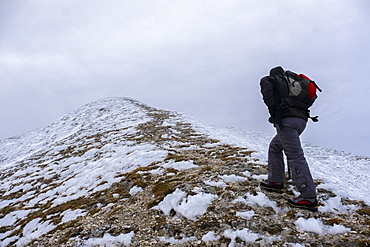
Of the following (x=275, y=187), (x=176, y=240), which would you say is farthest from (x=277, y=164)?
(x=176, y=240)

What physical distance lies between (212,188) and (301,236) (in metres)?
3.27

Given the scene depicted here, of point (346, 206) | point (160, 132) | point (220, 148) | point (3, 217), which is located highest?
point (160, 132)

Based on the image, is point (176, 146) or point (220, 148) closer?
point (220, 148)

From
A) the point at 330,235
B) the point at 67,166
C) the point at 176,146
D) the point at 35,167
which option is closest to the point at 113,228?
the point at 330,235

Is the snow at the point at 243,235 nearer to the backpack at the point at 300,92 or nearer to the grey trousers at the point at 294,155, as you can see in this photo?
the grey trousers at the point at 294,155

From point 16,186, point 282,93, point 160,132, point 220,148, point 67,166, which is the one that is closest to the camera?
point 282,93

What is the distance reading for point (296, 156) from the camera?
639 cm

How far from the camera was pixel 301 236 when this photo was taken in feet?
16.9

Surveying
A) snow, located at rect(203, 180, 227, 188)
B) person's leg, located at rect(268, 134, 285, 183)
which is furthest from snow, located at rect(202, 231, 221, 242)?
person's leg, located at rect(268, 134, 285, 183)

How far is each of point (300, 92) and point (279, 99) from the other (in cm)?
61

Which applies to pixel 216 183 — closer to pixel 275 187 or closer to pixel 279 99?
pixel 275 187

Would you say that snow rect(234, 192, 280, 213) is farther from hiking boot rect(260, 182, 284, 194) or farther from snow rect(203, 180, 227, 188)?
snow rect(203, 180, 227, 188)

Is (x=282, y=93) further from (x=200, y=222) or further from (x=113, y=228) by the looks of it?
(x=113, y=228)

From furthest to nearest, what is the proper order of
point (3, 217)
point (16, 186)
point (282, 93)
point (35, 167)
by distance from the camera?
point (35, 167) → point (16, 186) → point (3, 217) → point (282, 93)
